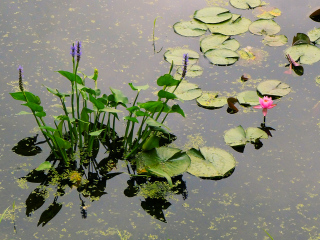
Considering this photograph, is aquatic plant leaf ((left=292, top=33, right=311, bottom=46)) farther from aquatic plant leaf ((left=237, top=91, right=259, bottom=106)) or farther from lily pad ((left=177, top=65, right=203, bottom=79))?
lily pad ((left=177, top=65, right=203, bottom=79))

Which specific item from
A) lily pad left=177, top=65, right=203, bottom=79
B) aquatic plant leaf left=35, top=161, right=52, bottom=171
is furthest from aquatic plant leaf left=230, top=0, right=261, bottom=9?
aquatic plant leaf left=35, top=161, right=52, bottom=171

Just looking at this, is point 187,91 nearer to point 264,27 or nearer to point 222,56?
point 222,56

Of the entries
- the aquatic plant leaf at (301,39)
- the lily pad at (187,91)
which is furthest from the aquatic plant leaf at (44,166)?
the aquatic plant leaf at (301,39)

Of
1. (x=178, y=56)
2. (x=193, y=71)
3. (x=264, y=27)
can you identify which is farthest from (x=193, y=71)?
(x=264, y=27)

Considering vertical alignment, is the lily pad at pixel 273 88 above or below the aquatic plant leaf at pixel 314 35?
below

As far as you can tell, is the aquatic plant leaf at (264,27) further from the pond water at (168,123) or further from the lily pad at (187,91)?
the lily pad at (187,91)

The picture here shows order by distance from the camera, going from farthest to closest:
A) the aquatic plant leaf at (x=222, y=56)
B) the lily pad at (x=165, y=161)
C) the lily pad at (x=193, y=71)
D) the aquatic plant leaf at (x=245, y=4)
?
the aquatic plant leaf at (x=245, y=4) < the aquatic plant leaf at (x=222, y=56) < the lily pad at (x=193, y=71) < the lily pad at (x=165, y=161)

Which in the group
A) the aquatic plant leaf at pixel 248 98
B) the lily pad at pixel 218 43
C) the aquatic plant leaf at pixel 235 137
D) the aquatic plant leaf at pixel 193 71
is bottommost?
the aquatic plant leaf at pixel 235 137

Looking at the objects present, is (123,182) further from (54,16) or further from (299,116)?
(54,16)

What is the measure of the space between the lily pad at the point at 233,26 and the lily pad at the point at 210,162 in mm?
1283

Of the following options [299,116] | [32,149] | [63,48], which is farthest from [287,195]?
[63,48]

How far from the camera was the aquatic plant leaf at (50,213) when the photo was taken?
6.90ft

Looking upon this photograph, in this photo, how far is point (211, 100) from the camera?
282 centimetres

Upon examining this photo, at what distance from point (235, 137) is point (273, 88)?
1.83 feet
